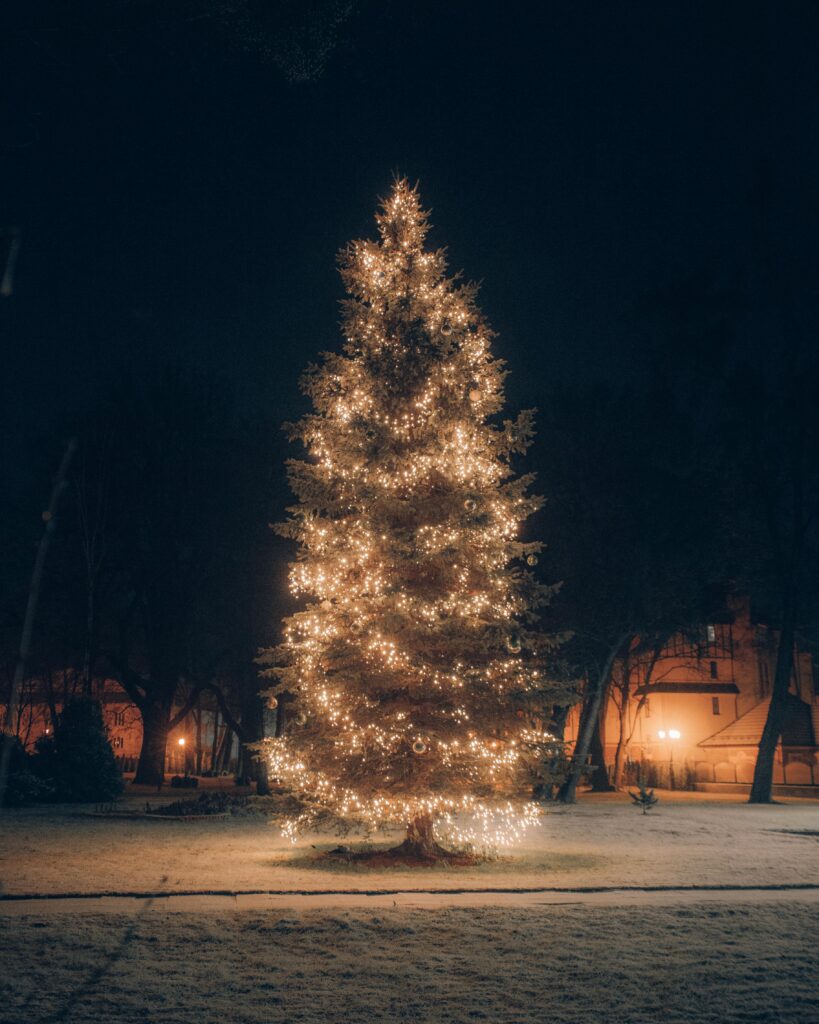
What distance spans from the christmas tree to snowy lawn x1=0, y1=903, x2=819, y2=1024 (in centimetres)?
482

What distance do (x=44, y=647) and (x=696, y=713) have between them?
40226 mm

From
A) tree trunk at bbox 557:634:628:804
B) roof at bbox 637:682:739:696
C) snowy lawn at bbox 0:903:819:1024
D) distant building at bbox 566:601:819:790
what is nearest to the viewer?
snowy lawn at bbox 0:903:819:1024

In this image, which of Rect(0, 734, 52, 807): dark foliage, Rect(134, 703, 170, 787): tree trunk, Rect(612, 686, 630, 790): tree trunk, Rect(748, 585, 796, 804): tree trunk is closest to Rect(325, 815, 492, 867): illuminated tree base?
Rect(0, 734, 52, 807): dark foliage

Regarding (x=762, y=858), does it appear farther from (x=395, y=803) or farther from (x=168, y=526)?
(x=168, y=526)

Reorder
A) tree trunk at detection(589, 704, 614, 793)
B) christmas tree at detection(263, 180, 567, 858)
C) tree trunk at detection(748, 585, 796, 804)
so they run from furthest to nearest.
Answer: tree trunk at detection(589, 704, 614, 793)
tree trunk at detection(748, 585, 796, 804)
christmas tree at detection(263, 180, 567, 858)

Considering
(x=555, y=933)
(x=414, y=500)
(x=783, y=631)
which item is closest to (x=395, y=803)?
(x=414, y=500)

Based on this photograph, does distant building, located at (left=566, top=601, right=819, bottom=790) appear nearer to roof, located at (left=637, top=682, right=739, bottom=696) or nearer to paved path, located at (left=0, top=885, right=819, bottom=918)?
roof, located at (left=637, top=682, right=739, bottom=696)

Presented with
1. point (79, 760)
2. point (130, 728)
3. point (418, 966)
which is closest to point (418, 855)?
point (418, 966)

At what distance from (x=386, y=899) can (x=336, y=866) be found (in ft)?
13.2

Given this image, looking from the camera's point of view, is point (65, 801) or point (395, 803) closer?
point (395, 803)

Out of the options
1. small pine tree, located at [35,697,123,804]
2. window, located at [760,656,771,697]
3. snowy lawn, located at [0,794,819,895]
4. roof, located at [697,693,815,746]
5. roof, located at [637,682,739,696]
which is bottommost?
snowy lawn, located at [0,794,819,895]

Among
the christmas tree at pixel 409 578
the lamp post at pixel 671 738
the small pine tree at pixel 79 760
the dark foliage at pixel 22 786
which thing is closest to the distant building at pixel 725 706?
the lamp post at pixel 671 738

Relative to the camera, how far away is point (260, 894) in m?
11.7

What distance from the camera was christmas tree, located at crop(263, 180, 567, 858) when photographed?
50.2ft
